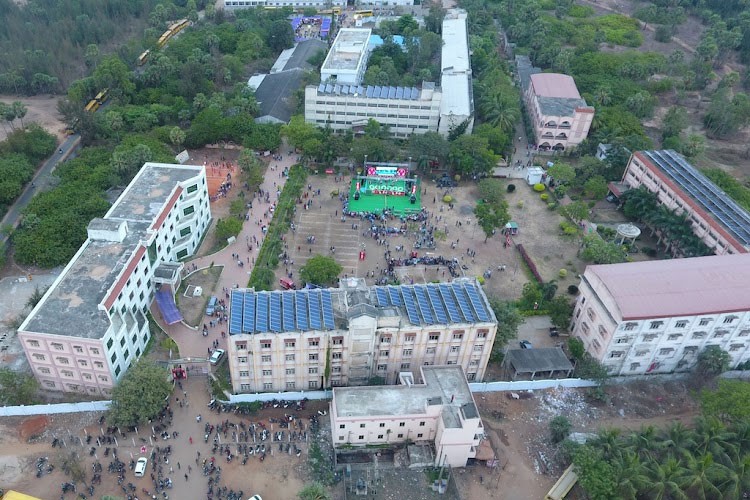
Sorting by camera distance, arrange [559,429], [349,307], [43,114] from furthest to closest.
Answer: [43,114] → [349,307] → [559,429]

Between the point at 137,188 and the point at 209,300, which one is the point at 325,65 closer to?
the point at 137,188

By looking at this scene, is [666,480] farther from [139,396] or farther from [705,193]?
[705,193]

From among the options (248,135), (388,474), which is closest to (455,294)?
(388,474)

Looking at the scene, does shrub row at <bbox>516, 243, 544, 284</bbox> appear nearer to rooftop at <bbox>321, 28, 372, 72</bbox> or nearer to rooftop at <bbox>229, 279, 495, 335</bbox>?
rooftop at <bbox>229, 279, 495, 335</bbox>

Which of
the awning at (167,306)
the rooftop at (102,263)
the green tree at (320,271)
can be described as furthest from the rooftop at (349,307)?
the rooftop at (102,263)

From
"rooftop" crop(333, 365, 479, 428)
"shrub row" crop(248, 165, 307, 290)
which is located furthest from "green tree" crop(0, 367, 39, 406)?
"rooftop" crop(333, 365, 479, 428)

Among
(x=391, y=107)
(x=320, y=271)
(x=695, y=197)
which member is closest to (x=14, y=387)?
(x=320, y=271)
